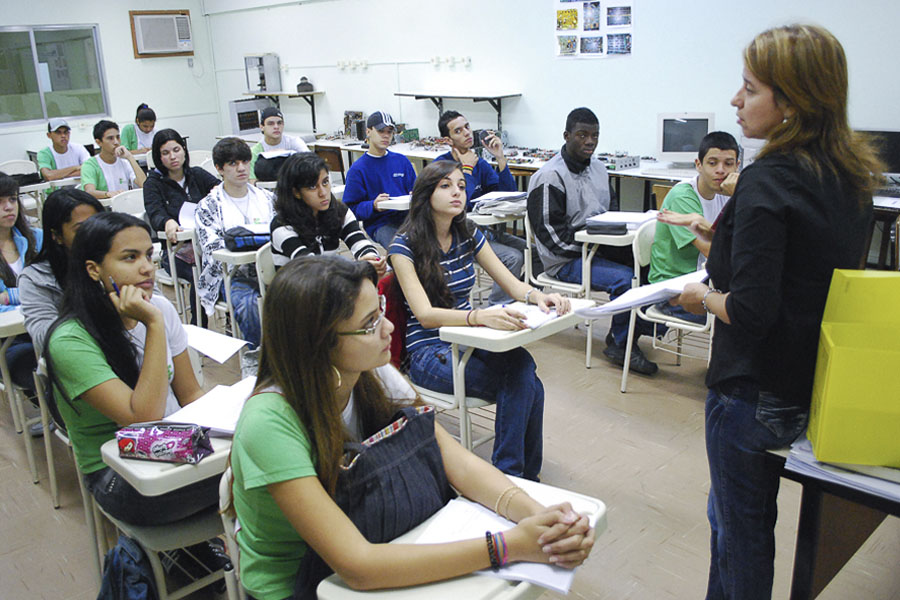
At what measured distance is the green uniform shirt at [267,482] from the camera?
1148mm

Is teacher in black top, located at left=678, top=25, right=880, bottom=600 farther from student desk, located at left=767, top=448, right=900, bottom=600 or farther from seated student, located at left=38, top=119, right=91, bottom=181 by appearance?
seated student, located at left=38, top=119, right=91, bottom=181

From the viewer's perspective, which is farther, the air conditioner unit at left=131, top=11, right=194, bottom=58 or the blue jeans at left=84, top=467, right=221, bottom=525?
the air conditioner unit at left=131, top=11, right=194, bottom=58

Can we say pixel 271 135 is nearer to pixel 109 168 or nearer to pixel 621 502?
pixel 109 168

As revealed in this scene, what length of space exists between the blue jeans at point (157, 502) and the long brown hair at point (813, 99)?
1385mm

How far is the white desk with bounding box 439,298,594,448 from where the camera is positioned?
2.07 metres

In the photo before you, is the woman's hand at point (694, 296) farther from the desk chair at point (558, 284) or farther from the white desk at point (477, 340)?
the desk chair at point (558, 284)

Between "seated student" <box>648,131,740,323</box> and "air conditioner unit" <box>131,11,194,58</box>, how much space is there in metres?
8.35

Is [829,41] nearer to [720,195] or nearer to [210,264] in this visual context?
[720,195]

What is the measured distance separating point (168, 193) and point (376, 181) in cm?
124

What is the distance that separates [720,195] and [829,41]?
2190 millimetres

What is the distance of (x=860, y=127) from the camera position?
4652 millimetres

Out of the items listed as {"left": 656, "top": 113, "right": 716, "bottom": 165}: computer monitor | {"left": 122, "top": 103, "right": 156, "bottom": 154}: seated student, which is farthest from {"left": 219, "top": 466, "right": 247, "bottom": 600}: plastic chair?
{"left": 122, "top": 103, "right": 156, "bottom": 154}: seated student

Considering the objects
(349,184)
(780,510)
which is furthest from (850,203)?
(349,184)

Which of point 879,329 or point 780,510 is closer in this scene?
point 879,329
